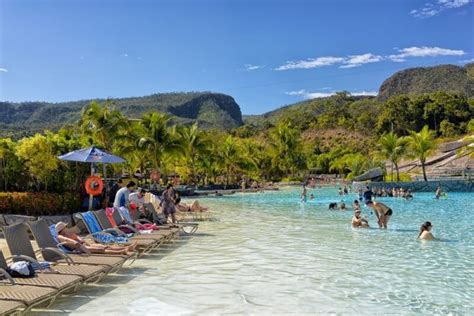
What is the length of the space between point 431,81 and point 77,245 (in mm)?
122755

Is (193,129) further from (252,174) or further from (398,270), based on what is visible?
(398,270)

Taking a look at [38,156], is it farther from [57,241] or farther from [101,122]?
[101,122]

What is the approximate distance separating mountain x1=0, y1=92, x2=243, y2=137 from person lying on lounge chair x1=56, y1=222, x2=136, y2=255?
3278 inches

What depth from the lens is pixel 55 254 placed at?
269 inches

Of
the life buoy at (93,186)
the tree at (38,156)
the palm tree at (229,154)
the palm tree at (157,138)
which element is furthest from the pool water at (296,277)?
the palm tree at (229,154)

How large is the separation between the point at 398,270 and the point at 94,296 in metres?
4.96

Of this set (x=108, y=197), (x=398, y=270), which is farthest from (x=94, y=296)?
(x=108, y=197)

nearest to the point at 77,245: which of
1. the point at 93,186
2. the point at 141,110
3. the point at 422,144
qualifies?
the point at 93,186

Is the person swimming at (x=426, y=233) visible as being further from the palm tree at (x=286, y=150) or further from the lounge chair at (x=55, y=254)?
the palm tree at (x=286, y=150)

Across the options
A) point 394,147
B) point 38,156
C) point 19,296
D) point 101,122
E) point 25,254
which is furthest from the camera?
point 394,147

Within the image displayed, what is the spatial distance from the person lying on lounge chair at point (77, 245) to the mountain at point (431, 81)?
355 feet

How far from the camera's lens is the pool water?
604cm

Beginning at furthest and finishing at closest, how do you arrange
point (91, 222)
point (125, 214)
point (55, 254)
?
point (125, 214), point (91, 222), point (55, 254)

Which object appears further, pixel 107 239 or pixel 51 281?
pixel 107 239
